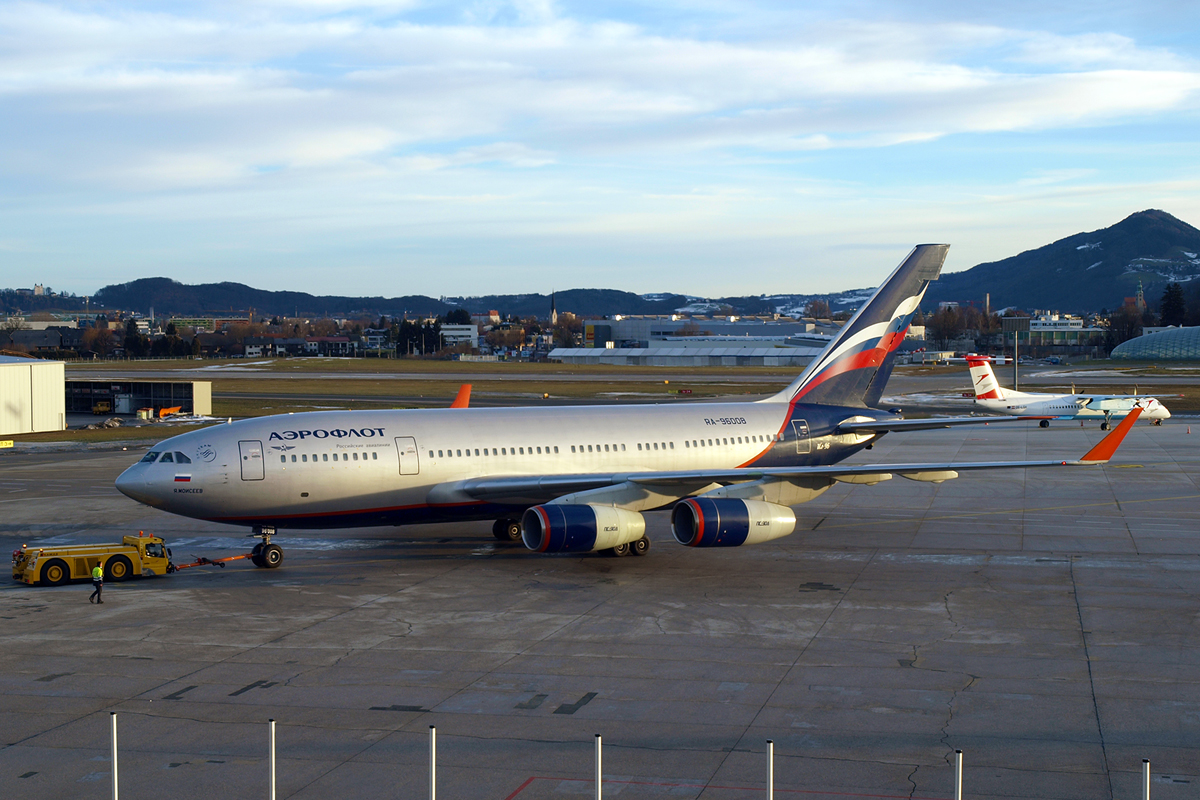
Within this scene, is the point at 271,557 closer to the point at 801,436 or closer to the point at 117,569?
the point at 117,569

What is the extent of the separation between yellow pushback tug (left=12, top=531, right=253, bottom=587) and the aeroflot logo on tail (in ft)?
12.7

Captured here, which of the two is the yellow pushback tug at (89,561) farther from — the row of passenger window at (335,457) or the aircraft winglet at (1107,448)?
the aircraft winglet at (1107,448)

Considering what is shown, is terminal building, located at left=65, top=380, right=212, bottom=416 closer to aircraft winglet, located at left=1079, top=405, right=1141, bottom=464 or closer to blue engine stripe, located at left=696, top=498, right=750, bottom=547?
blue engine stripe, located at left=696, top=498, right=750, bottom=547

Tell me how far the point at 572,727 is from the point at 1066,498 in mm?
30408

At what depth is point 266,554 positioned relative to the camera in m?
28.5

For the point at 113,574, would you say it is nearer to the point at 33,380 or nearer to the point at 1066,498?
the point at 1066,498

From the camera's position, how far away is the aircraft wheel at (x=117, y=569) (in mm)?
27141

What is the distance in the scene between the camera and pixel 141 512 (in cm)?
3800

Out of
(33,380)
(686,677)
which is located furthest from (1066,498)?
(33,380)

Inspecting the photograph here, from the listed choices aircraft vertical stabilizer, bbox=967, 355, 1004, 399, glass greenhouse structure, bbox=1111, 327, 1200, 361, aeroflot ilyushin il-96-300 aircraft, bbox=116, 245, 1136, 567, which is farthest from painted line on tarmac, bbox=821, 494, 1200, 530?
glass greenhouse structure, bbox=1111, 327, 1200, 361

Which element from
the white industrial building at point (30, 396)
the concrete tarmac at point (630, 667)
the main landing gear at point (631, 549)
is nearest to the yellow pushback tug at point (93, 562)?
the concrete tarmac at point (630, 667)

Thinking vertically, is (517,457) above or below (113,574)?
above

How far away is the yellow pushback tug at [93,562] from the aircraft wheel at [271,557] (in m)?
1.14

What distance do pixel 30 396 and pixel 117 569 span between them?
50475 mm
